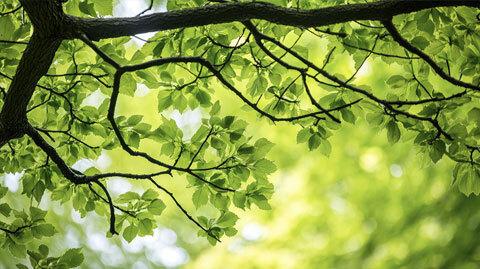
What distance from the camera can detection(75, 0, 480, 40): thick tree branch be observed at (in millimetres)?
1070

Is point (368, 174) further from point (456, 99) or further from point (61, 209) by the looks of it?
point (61, 209)

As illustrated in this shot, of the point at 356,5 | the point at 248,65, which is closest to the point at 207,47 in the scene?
the point at 248,65

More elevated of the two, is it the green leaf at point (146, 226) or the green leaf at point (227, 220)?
the green leaf at point (227, 220)

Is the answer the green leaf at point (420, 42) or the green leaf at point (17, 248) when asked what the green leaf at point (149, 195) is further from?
the green leaf at point (420, 42)

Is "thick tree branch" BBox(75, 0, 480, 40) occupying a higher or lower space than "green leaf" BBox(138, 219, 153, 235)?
higher

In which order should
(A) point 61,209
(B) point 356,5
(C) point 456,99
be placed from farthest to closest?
(A) point 61,209 < (C) point 456,99 < (B) point 356,5

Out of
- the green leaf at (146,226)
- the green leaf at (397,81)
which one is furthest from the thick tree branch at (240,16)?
the green leaf at (146,226)

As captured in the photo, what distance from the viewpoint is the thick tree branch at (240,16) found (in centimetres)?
107

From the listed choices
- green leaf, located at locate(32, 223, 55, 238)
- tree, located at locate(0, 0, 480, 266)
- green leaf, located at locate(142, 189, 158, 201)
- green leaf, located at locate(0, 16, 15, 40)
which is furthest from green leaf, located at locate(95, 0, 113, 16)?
green leaf, located at locate(32, 223, 55, 238)

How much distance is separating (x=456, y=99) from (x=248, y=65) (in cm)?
58

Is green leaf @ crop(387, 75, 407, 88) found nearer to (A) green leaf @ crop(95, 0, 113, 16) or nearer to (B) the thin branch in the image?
(B) the thin branch

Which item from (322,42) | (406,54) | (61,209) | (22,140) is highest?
(322,42)

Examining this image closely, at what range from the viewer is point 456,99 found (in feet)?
4.24

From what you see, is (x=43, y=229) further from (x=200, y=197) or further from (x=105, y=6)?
(x=105, y=6)
